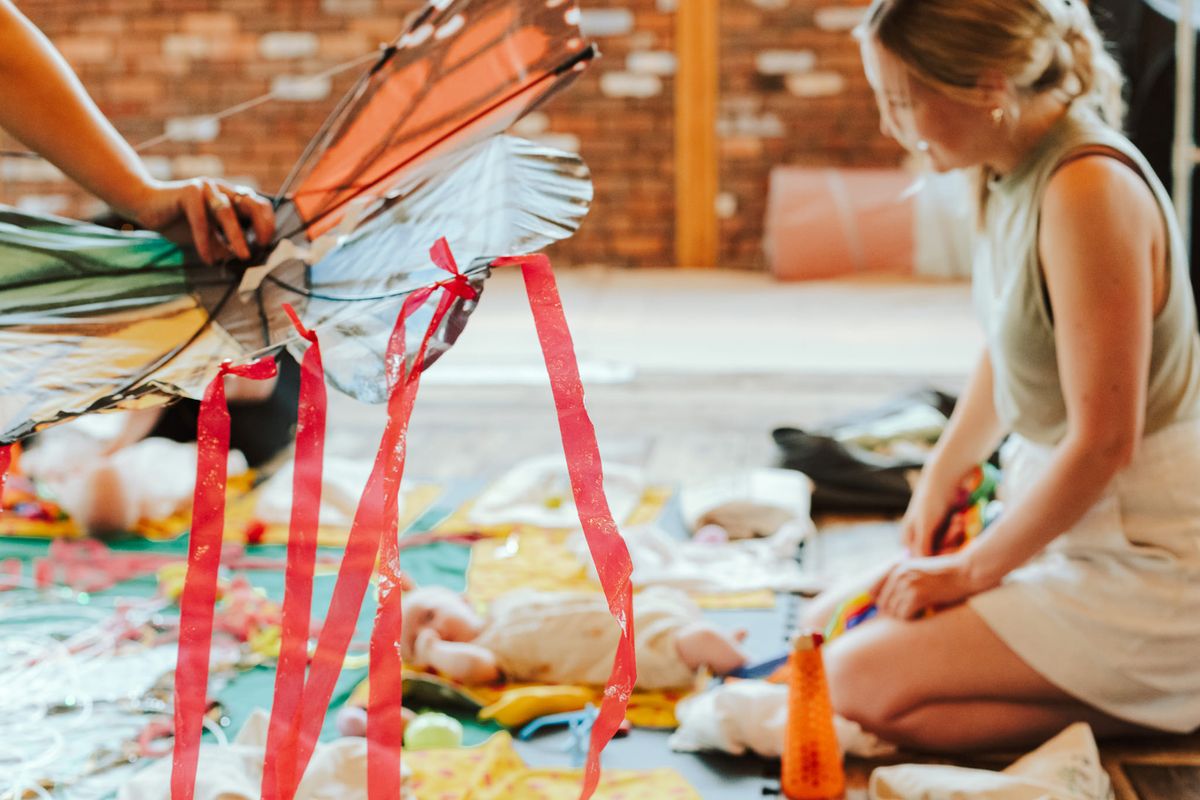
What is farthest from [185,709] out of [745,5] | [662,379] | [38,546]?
[745,5]

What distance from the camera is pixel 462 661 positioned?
174cm

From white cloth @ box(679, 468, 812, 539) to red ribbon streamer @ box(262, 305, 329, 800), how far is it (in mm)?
1290

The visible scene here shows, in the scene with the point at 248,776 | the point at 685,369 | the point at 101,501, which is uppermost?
the point at 248,776

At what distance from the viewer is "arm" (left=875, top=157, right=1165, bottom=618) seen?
1.35m

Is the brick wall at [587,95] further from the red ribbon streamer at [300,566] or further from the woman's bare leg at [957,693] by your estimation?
the red ribbon streamer at [300,566]

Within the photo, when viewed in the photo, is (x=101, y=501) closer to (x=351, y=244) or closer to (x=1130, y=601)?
(x=351, y=244)

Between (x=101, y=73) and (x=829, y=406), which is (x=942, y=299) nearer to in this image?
(x=829, y=406)

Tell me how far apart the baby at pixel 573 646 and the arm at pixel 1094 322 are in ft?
1.51

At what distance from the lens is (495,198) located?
121cm

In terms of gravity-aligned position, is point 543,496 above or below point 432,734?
below

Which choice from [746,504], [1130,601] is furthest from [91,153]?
[746,504]

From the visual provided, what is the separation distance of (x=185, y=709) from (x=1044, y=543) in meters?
→ 0.87

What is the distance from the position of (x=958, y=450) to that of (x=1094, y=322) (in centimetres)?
40

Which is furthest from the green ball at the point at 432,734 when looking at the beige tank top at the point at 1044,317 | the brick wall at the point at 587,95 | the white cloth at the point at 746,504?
the brick wall at the point at 587,95
